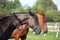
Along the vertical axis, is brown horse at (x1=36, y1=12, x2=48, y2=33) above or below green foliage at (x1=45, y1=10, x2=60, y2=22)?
above

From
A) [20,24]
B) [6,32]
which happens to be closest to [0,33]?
[6,32]

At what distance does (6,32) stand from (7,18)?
1.39ft

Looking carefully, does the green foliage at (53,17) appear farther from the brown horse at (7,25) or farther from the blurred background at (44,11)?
the brown horse at (7,25)

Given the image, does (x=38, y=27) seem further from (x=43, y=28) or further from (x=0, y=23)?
(x=0, y=23)

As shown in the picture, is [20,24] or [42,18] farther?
[42,18]

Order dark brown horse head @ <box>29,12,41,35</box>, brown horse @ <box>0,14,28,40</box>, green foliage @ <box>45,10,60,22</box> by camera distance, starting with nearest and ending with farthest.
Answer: brown horse @ <box>0,14,28,40</box> < dark brown horse head @ <box>29,12,41,35</box> < green foliage @ <box>45,10,60,22</box>

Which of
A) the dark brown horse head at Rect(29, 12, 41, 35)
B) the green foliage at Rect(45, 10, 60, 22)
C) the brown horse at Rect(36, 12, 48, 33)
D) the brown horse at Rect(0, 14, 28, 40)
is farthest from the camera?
the green foliage at Rect(45, 10, 60, 22)

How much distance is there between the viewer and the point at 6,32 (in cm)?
712

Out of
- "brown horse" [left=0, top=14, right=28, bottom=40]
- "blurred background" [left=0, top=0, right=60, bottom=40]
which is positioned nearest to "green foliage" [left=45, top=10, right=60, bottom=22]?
"blurred background" [left=0, top=0, right=60, bottom=40]

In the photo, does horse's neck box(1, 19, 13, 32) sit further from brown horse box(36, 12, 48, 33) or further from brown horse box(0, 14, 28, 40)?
brown horse box(36, 12, 48, 33)

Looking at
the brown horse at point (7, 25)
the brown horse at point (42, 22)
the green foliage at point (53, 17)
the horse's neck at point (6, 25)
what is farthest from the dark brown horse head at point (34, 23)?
the green foliage at point (53, 17)

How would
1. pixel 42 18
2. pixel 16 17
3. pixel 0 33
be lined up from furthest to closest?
pixel 42 18 → pixel 16 17 → pixel 0 33

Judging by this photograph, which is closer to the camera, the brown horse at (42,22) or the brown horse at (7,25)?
the brown horse at (7,25)

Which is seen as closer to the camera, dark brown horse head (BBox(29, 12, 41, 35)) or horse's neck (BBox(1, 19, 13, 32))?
horse's neck (BBox(1, 19, 13, 32))
